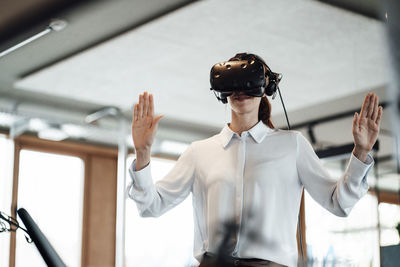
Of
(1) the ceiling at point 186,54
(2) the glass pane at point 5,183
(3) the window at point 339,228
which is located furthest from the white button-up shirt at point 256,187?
(2) the glass pane at point 5,183

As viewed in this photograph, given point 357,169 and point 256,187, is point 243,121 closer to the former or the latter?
point 256,187

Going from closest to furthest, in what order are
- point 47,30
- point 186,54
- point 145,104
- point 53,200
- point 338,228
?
point 145,104 < point 47,30 < point 186,54 < point 338,228 < point 53,200

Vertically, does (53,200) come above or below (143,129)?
above

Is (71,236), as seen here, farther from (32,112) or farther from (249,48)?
(249,48)

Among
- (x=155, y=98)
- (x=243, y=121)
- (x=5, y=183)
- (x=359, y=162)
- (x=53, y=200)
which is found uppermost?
(x=155, y=98)

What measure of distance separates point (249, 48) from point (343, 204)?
326 centimetres

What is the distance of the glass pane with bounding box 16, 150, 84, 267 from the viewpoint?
22.9 feet

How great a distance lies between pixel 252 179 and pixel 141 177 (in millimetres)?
232

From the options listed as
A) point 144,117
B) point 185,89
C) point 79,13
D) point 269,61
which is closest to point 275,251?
point 144,117

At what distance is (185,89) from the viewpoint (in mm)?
5441

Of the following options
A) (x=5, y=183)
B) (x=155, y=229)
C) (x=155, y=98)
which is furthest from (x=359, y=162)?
(x=155, y=229)

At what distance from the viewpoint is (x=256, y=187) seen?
1272 millimetres

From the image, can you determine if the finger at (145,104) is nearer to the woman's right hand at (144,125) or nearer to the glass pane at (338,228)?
the woman's right hand at (144,125)

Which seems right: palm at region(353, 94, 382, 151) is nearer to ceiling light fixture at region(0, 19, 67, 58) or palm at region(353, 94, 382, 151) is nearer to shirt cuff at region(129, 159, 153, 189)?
shirt cuff at region(129, 159, 153, 189)
